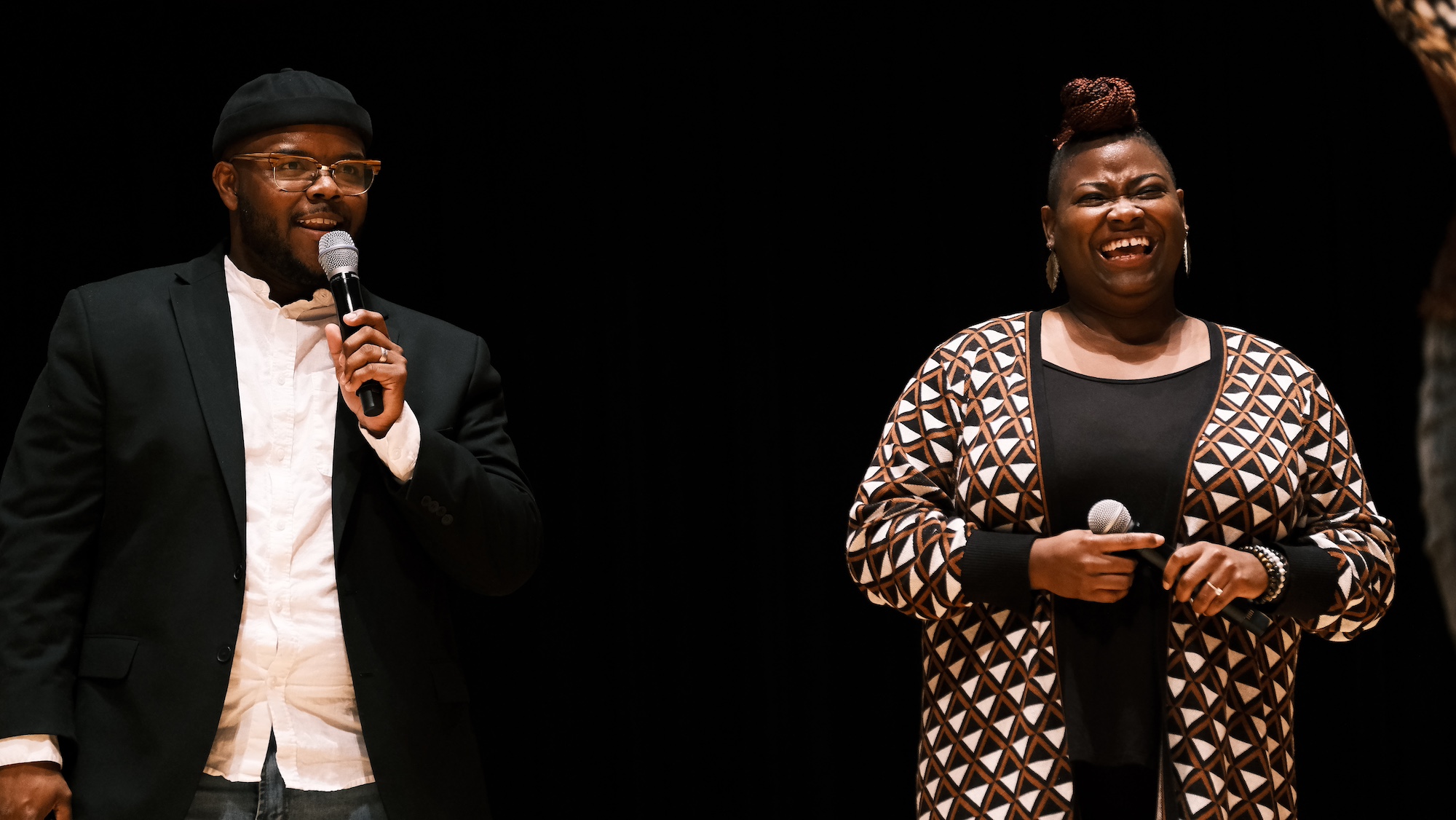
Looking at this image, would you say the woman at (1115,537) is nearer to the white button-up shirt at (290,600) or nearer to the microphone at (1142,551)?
the microphone at (1142,551)

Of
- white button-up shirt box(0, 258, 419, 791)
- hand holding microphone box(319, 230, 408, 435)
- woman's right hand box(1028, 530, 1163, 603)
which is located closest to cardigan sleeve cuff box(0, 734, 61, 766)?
white button-up shirt box(0, 258, 419, 791)

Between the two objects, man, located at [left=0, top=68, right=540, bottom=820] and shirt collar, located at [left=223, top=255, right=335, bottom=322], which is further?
shirt collar, located at [left=223, top=255, right=335, bottom=322]

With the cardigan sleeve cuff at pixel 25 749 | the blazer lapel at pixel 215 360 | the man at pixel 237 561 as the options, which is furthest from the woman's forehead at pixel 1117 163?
the cardigan sleeve cuff at pixel 25 749

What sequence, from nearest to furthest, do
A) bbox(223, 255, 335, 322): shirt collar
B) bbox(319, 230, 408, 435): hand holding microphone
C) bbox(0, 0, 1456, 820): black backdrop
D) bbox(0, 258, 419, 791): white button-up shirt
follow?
bbox(319, 230, 408, 435): hand holding microphone < bbox(0, 258, 419, 791): white button-up shirt < bbox(223, 255, 335, 322): shirt collar < bbox(0, 0, 1456, 820): black backdrop

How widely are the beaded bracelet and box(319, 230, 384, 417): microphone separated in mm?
1221

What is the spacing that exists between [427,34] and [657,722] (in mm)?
1663

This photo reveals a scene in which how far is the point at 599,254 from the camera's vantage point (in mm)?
3445

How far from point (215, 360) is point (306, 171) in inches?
13.6

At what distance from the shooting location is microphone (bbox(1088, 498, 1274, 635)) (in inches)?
77.8

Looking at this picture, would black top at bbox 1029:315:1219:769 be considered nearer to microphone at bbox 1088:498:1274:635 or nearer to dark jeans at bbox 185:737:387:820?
microphone at bbox 1088:498:1274:635

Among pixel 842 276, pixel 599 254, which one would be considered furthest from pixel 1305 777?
pixel 599 254

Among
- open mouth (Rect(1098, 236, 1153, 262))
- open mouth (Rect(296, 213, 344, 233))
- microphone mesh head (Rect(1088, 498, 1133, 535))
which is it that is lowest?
microphone mesh head (Rect(1088, 498, 1133, 535))

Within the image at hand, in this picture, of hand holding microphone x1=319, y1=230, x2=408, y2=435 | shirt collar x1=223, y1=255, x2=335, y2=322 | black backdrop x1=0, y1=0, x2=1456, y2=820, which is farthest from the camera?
black backdrop x1=0, y1=0, x2=1456, y2=820

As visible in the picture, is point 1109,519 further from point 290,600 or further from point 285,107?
point 285,107
